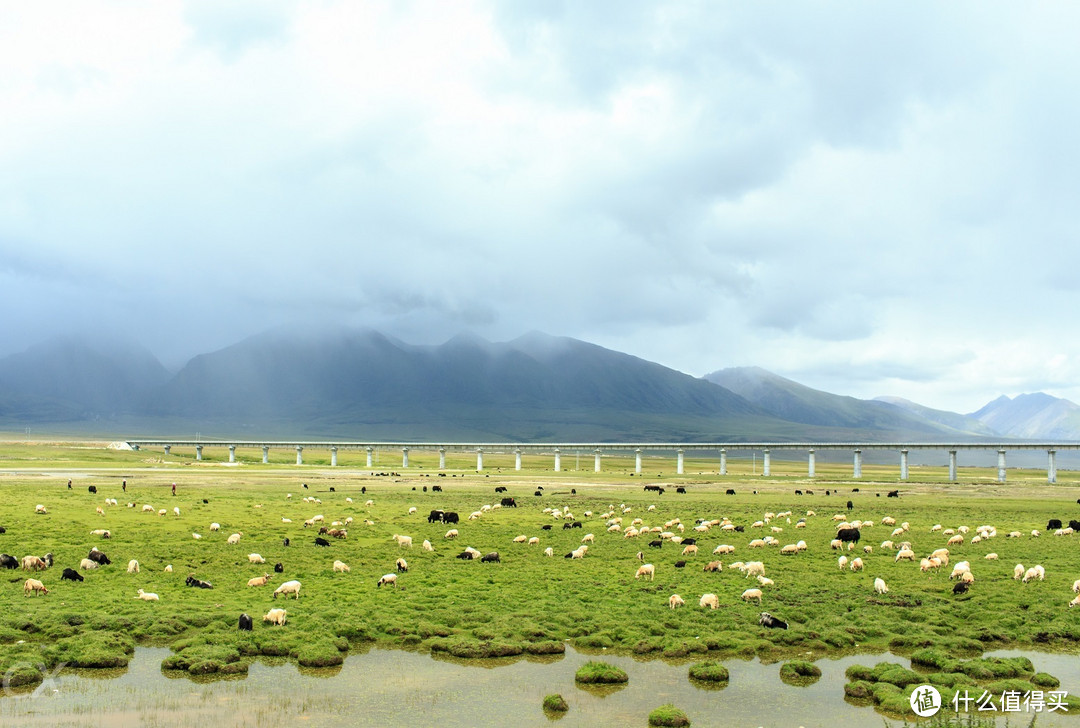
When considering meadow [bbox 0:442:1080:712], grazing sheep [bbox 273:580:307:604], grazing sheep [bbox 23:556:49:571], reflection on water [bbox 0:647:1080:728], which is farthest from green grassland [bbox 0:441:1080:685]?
reflection on water [bbox 0:647:1080:728]

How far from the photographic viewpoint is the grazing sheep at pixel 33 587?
27.2m

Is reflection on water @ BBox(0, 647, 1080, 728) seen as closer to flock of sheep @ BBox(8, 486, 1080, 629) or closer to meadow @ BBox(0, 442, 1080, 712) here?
meadow @ BBox(0, 442, 1080, 712)

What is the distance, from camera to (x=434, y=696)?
18625mm

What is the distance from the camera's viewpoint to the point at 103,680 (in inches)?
762

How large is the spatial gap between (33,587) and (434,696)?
1787 cm

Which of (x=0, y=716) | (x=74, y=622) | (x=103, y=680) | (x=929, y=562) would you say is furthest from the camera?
(x=929, y=562)

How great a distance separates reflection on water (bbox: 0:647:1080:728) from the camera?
55.8 ft

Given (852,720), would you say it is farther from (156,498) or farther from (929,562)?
(156,498)

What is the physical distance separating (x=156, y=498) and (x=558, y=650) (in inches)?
2060

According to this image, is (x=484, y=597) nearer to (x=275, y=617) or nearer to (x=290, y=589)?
(x=290, y=589)

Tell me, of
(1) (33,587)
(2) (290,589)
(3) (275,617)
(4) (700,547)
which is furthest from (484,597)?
(4) (700,547)

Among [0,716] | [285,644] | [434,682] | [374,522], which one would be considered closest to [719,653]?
[434,682]

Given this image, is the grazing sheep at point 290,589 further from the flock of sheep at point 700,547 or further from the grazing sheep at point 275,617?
the grazing sheep at point 275,617

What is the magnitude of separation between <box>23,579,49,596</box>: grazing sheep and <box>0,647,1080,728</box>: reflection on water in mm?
8693
